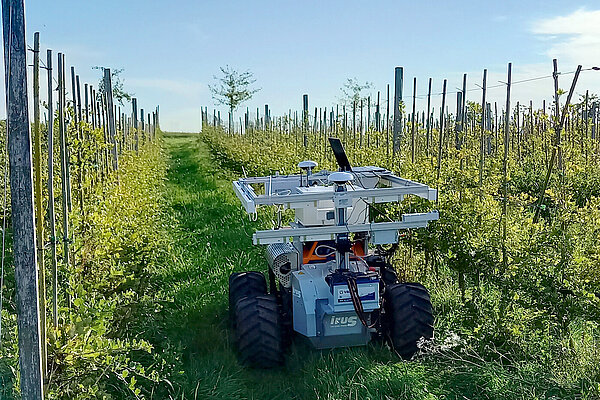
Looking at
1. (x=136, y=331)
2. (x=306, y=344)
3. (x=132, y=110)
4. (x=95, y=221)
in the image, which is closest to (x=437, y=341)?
(x=306, y=344)

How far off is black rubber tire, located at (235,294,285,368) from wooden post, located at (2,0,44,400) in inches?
83.8

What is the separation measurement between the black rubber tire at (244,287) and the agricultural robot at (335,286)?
1.77 ft

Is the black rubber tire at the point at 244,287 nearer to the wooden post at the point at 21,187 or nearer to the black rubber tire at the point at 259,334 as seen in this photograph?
the black rubber tire at the point at 259,334

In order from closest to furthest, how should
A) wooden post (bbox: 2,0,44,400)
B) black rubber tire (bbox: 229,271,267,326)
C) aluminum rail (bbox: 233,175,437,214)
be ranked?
wooden post (bbox: 2,0,44,400) → aluminum rail (bbox: 233,175,437,214) → black rubber tire (bbox: 229,271,267,326)

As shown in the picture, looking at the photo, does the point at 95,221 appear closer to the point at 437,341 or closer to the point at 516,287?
the point at 437,341

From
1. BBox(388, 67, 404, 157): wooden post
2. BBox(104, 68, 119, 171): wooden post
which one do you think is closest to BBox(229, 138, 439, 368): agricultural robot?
BBox(388, 67, 404, 157): wooden post

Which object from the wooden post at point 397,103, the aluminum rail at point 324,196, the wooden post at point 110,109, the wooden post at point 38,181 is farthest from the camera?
the wooden post at point 110,109

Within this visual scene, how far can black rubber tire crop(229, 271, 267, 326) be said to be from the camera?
20.8 ft

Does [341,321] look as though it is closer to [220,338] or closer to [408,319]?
[408,319]

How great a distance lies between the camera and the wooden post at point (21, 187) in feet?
10.6

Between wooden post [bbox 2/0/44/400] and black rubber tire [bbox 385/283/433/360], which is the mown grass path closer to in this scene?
black rubber tire [bbox 385/283/433/360]

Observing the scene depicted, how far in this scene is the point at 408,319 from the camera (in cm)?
539

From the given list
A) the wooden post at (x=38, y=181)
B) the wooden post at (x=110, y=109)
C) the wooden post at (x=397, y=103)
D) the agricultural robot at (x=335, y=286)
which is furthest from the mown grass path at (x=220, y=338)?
the wooden post at (x=397, y=103)

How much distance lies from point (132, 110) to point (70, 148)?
64.4 ft
